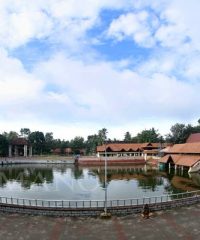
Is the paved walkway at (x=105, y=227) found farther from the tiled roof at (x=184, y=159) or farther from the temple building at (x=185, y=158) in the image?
the tiled roof at (x=184, y=159)

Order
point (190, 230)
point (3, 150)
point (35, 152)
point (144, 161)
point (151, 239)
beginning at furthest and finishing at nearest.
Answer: point (35, 152) < point (3, 150) < point (144, 161) < point (190, 230) < point (151, 239)

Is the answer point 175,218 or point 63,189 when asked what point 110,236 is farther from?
point 63,189

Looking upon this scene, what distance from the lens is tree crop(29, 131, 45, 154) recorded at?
7067 inches

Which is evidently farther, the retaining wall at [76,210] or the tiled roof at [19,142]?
the tiled roof at [19,142]

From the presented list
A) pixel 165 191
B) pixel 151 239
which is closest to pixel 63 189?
pixel 165 191

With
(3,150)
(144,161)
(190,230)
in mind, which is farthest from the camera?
(3,150)

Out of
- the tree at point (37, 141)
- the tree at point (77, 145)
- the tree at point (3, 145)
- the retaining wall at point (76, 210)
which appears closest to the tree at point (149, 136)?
the tree at point (77, 145)

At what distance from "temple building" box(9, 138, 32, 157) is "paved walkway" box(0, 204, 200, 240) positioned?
139814 mm

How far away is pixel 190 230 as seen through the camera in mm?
26453

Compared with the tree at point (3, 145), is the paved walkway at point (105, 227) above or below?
below

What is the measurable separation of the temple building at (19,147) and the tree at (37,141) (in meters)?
4.26

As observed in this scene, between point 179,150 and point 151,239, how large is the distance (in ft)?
254

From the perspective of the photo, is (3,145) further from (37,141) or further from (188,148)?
(188,148)

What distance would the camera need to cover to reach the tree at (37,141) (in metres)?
180
